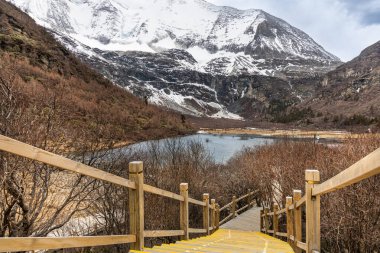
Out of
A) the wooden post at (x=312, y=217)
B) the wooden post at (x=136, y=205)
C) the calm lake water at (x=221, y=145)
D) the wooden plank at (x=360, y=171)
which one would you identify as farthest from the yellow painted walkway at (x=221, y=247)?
the calm lake water at (x=221, y=145)

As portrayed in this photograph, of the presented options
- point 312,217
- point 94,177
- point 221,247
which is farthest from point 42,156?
point 221,247

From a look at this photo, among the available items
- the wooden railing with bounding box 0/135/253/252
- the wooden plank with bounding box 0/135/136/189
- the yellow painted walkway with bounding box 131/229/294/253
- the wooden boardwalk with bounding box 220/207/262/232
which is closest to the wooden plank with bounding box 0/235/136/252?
the wooden railing with bounding box 0/135/253/252

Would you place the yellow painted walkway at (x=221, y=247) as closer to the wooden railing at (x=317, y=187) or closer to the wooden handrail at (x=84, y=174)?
the wooden handrail at (x=84, y=174)

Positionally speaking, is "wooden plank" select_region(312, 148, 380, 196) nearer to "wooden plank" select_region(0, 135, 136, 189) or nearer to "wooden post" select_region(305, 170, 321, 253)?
"wooden post" select_region(305, 170, 321, 253)

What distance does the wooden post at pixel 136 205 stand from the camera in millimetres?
4469

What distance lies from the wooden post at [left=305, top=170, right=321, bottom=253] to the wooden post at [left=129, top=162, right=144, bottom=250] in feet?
5.95

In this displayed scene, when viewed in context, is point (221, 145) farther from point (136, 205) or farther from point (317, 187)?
point (317, 187)

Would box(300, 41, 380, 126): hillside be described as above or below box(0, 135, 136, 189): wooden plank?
above

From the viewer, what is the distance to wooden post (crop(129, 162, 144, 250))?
4469 mm

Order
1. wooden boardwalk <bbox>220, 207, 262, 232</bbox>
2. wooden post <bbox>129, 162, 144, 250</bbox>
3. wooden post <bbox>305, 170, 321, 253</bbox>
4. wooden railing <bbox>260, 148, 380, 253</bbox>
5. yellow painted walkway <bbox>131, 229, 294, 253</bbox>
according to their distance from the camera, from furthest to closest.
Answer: wooden boardwalk <bbox>220, 207, 262, 232</bbox> → yellow painted walkway <bbox>131, 229, 294, 253</bbox> → wooden post <bbox>129, 162, 144, 250</bbox> → wooden post <bbox>305, 170, 321, 253</bbox> → wooden railing <bbox>260, 148, 380, 253</bbox>

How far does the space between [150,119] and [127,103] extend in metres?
13.3

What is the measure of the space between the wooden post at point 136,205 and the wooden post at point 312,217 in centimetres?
181

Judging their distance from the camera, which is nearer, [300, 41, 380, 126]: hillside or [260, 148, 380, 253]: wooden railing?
[260, 148, 380, 253]: wooden railing

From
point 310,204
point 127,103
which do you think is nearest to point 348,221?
point 310,204
